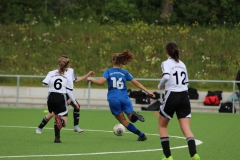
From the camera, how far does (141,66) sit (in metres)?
34.0

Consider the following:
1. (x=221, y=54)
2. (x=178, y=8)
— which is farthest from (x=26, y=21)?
(x=221, y=54)

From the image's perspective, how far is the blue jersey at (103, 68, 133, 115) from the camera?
526 inches

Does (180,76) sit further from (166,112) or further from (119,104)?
(119,104)

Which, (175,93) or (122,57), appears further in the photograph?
(122,57)

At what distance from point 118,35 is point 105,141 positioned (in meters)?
23.4

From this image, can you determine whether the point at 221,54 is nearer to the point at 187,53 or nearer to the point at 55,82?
the point at 187,53

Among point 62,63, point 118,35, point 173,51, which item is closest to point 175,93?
point 173,51

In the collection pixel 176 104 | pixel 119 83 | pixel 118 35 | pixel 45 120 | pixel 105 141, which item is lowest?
pixel 105 141

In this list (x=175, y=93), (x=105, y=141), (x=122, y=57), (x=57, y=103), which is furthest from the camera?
(x=105, y=141)

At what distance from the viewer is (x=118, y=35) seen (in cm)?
3691

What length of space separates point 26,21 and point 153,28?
23.8 feet

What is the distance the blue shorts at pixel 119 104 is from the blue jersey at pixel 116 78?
12 cm

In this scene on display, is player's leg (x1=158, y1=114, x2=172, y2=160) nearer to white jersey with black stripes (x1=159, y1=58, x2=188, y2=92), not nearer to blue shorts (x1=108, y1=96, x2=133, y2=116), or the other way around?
white jersey with black stripes (x1=159, y1=58, x2=188, y2=92)

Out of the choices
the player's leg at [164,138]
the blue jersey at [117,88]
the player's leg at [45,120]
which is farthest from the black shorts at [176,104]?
the player's leg at [45,120]
